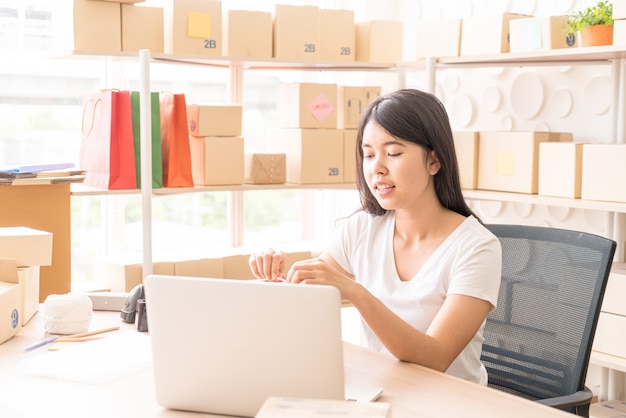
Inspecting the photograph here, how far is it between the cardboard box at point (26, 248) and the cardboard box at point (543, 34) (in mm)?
1837

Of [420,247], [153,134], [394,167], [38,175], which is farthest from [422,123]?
[153,134]

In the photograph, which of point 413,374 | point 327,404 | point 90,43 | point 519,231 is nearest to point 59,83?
point 90,43

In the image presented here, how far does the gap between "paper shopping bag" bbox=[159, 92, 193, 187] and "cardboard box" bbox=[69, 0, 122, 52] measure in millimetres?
266

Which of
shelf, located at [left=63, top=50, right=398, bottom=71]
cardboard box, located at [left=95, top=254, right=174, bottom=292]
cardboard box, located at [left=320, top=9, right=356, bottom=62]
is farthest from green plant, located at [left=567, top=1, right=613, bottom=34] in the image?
cardboard box, located at [left=95, top=254, right=174, bottom=292]

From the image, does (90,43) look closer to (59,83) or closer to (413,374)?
(59,83)

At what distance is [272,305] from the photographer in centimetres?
129

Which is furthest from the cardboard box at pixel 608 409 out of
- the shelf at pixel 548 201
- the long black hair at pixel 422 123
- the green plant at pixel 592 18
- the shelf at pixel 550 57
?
the long black hair at pixel 422 123

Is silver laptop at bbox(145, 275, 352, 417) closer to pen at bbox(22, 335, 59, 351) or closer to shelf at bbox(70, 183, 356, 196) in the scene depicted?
pen at bbox(22, 335, 59, 351)

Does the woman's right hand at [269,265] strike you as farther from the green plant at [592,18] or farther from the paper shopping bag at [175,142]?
the green plant at [592,18]

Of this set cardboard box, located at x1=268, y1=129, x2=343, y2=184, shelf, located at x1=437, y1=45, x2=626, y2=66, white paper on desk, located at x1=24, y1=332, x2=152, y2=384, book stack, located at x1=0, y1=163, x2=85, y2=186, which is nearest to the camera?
white paper on desk, located at x1=24, y1=332, x2=152, y2=384

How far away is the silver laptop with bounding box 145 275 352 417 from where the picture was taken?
1276 mm

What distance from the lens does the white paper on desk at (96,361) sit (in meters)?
1.55

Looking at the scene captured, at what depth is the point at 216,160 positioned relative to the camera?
10.7 feet

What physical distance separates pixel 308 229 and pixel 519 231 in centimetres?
240
